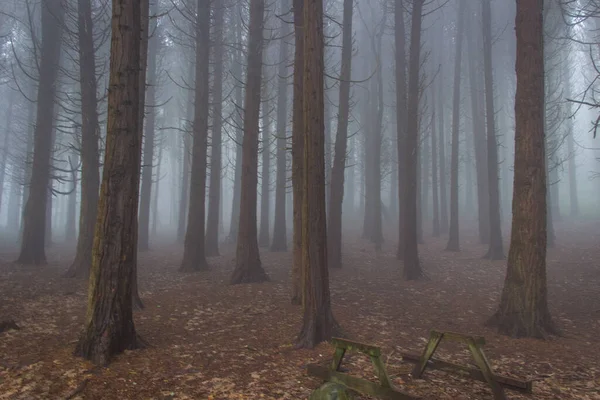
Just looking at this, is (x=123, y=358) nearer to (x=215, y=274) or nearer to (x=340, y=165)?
(x=215, y=274)

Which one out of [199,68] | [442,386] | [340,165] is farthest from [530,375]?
[199,68]

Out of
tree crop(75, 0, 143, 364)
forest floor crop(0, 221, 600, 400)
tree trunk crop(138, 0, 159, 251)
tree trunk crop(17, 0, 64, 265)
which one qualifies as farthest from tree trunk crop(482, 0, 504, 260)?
tree trunk crop(17, 0, 64, 265)

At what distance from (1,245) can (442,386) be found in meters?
21.1

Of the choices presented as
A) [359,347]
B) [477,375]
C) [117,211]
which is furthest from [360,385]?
[117,211]

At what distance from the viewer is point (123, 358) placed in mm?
5434

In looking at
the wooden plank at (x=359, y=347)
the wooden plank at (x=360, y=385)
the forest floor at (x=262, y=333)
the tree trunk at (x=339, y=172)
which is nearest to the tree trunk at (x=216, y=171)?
the forest floor at (x=262, y=333)

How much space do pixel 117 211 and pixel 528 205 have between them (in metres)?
6.90

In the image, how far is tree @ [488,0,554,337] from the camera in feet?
23.4

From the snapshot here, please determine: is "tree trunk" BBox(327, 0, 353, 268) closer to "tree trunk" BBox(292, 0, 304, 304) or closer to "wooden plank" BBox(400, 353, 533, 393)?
"tree trunk" BBox(292, 0, 304, 304)

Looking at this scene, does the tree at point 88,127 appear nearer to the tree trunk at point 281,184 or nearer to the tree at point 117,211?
the tree at point 117,211

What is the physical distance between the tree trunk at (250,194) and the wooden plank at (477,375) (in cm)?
619

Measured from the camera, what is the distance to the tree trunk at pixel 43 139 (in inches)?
525

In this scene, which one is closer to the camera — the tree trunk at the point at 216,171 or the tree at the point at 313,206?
the tree at the point at 313,206

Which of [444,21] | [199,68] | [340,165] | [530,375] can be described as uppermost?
[444,21]
